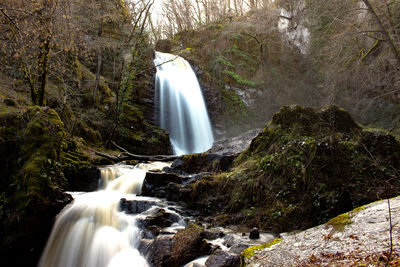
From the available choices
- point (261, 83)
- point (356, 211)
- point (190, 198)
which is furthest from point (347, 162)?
point (261, 83)

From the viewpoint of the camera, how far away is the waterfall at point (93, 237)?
4.55m

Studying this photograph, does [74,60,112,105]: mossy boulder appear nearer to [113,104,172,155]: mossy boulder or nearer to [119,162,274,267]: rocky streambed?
[113,104,172,155]: mossy boulder

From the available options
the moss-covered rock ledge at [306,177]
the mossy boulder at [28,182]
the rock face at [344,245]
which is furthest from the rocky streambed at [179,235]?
the mossy boulder at [28,182]

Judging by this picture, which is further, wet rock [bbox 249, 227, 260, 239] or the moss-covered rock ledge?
the moss-covered rock ledge

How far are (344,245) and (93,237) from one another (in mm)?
4414

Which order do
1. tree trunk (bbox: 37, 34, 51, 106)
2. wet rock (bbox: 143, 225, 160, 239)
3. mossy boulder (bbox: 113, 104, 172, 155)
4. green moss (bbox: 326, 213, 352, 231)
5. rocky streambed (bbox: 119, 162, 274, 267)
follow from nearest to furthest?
green moss (bbox: 326, 213, 352, 231) < rocky streambed (bbox: 119, 162, 274, 267) < wet rock (bbox: 143, 225, 160, 239) < tree trunk (bbox: 37, 34, 51, 106) < mossy boulder (bbox: 113, 104, 172, 155)

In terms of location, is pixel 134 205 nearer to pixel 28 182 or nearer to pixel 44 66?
pixel 28 182

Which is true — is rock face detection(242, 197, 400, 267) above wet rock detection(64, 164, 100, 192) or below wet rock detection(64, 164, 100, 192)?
above

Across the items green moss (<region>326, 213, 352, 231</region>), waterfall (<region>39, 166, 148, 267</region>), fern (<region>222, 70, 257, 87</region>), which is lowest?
waterfall (<region>39, 166, 148, 267</region>)

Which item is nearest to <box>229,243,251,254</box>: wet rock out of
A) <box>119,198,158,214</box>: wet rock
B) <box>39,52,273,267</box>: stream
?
<box>39,52,273,267</box>: stream

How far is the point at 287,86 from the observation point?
21.8 meters

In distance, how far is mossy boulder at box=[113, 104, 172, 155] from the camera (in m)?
13.7

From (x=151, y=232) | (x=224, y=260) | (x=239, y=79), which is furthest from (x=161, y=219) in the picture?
(x=239, y=79)

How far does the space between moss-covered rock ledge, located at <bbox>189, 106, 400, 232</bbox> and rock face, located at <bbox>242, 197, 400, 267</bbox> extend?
166 cm
